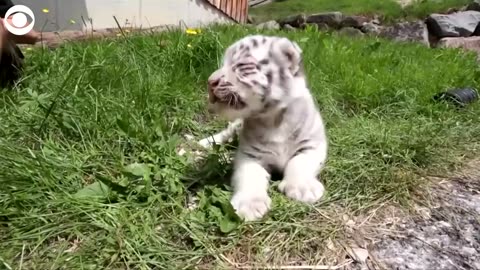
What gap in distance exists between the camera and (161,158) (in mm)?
2666

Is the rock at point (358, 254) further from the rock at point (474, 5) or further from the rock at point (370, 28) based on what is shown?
the rock at point (474, 5)

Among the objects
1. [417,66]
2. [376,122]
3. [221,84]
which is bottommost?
[417,66]

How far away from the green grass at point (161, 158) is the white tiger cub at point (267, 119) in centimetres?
8

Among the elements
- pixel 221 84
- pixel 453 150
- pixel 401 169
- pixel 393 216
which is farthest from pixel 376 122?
pixel 221 84

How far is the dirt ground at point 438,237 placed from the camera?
2.11m

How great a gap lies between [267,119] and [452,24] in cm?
783

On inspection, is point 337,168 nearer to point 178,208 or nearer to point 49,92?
point 178,208

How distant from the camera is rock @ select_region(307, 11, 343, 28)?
905 cm

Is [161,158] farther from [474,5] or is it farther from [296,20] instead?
[474,5]

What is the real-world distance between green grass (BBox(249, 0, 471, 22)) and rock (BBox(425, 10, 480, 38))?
0.21 metres

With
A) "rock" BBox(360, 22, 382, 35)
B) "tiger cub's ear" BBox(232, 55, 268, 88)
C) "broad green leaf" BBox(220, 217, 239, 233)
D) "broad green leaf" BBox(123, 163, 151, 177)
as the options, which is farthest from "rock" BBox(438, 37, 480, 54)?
"broad green leaf" BBox(220, 217, 239, 233)

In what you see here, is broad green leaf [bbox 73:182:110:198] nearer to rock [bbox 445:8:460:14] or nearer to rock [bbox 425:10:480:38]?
rock [bbox 425:10:480:38]

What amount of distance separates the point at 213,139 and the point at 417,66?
2637 millimetres

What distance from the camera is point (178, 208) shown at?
7.61 feet
